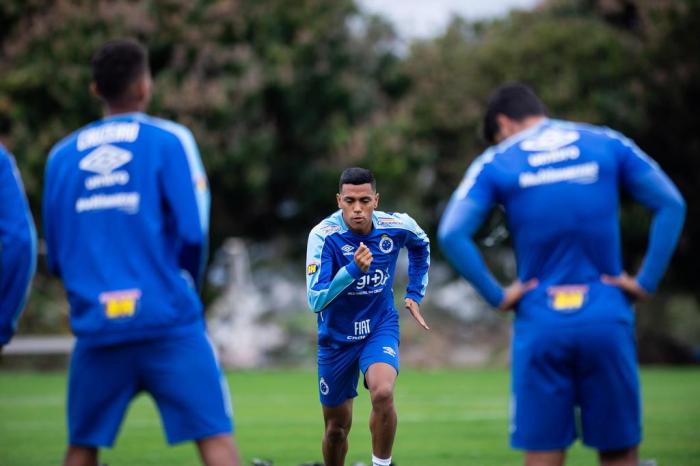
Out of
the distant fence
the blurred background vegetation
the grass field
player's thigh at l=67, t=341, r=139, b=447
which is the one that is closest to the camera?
player's thigh at l=67, t=341, r=139, b=447

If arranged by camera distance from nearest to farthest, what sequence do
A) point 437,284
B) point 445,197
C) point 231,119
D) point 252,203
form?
1. point 231,119
2. point 252,203
3. point 445,197
4. point 437,284

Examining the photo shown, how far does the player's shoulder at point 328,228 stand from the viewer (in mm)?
8969

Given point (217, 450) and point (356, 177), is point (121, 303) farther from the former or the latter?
point (356, 177)

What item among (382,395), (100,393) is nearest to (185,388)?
(100,393)

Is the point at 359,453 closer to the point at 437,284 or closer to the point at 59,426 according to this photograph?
the point at 59,426

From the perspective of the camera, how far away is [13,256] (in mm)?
6109

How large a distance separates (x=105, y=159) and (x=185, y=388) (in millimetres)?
1260

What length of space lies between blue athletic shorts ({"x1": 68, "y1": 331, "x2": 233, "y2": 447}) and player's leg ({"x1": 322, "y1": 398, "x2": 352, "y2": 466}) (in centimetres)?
311

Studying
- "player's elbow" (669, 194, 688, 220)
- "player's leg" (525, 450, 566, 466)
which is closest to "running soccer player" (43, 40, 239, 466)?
"player's leg" (525, 450, 566, 466)

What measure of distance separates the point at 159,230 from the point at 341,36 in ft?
95.4

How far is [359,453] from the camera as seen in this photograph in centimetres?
1188

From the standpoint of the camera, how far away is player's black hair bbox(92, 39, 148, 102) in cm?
582

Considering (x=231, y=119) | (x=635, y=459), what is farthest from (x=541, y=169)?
(x=231, y=119)

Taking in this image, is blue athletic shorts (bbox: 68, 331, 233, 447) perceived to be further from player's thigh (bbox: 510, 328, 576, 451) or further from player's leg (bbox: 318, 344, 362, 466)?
player's leg (bbox: 318, 344, 362, 466)
